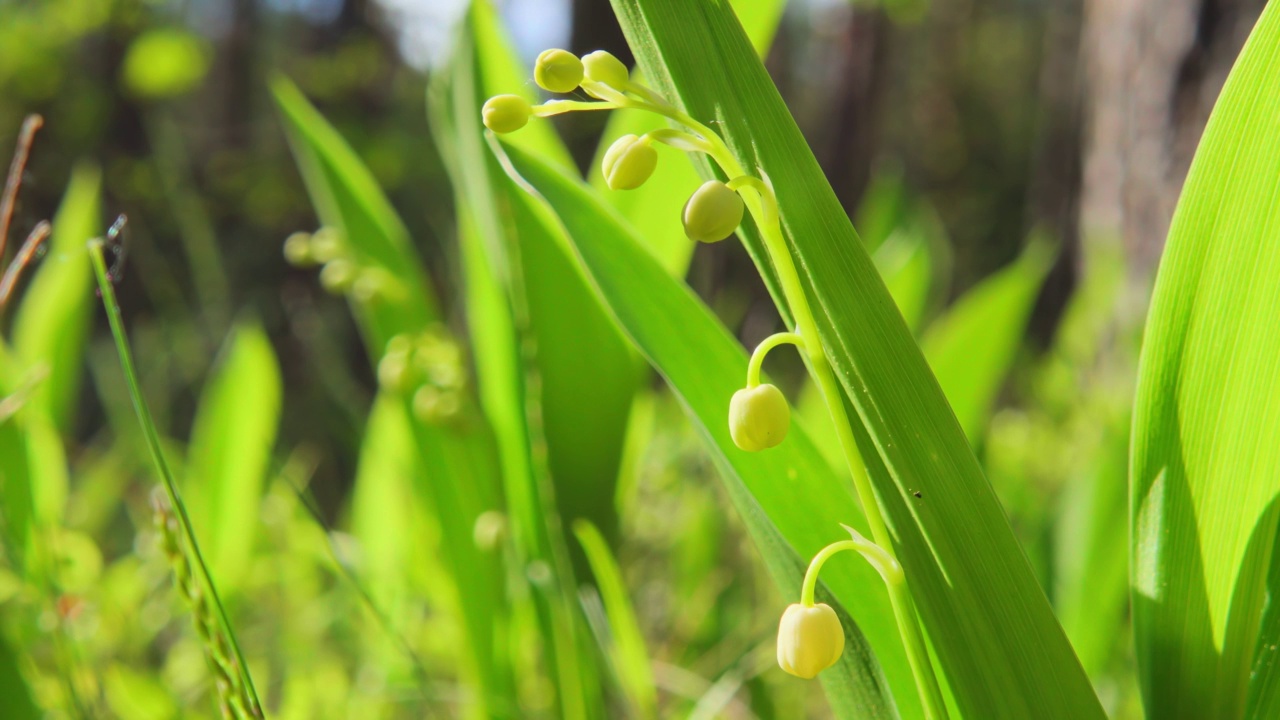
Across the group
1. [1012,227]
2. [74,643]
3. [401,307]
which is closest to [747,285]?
[401,307]

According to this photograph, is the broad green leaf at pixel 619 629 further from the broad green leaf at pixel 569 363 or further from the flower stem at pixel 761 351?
the flower stem at pixel 761 351

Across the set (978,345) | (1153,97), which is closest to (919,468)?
(978,345)

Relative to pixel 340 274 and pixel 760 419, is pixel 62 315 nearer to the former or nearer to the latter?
pixel 340 274

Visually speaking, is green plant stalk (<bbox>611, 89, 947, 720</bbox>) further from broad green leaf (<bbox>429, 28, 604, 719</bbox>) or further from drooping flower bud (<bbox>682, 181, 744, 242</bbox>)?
broad green leaf (<bbox>429, 28, 604, 719</bbox>)

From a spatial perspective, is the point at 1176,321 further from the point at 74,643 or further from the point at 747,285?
the point at 747,285

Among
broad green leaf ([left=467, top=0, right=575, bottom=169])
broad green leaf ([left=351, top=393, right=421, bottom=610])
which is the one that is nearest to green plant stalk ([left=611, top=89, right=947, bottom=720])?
broad green leaf ([left=467, top=0, right=575, bottom=169])

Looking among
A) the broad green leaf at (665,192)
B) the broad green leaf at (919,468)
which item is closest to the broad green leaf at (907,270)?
the broad green leaf at (665,192)
